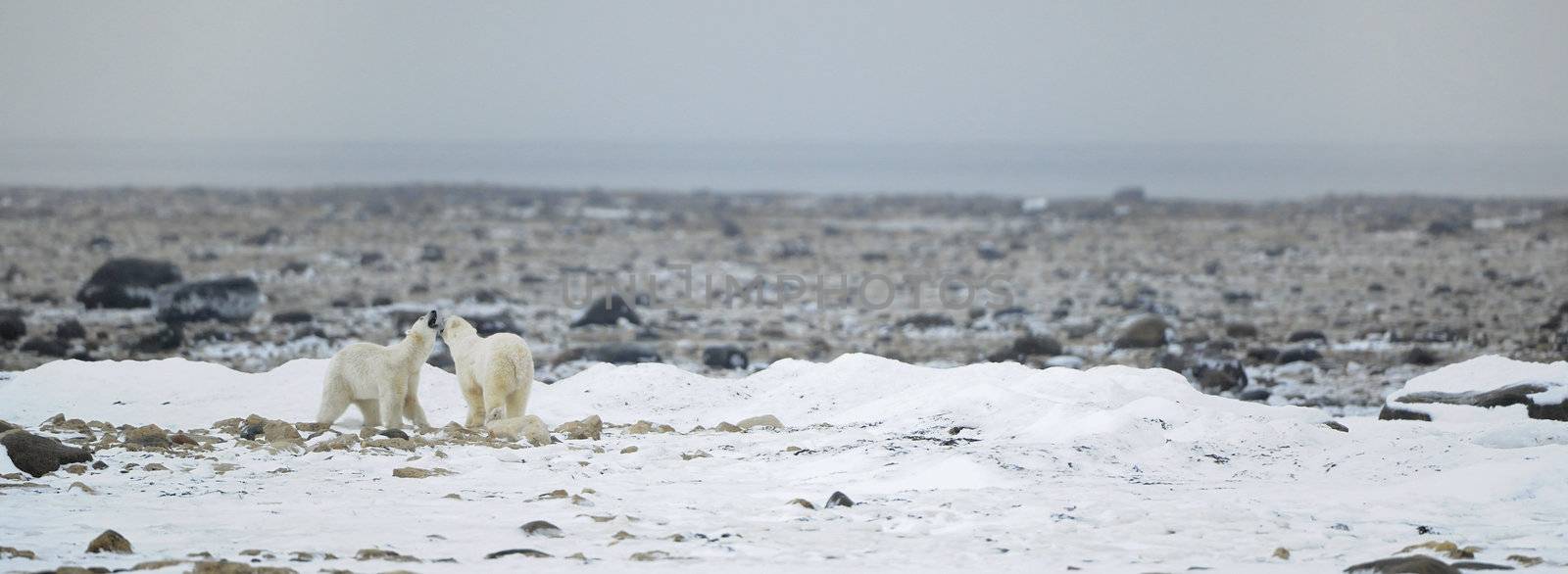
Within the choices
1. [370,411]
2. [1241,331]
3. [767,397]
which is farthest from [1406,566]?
[1241,331]

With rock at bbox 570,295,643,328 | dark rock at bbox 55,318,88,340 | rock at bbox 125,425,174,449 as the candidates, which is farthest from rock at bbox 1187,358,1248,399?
dark rock at bbox 55,318,88,340

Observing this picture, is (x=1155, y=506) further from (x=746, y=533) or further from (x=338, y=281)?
(x=338, y=281)

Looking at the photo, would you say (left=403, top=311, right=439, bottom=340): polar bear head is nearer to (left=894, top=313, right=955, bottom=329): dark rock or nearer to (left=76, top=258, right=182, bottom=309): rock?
(left=894, top=313, right=955, bottom=329): dark rock

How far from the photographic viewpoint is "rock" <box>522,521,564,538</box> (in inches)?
312

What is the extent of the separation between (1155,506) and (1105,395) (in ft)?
12.4

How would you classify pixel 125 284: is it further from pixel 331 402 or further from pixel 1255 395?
pixel 1255 395

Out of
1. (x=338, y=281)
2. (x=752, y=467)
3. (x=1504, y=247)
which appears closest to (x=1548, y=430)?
(x=752, y=467)

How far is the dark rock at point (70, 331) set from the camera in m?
22.5

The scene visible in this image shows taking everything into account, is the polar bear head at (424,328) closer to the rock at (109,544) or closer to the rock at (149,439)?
the rock at (149,439)

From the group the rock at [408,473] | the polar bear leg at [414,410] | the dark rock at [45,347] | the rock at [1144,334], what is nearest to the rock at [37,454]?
the rock at [408,473]

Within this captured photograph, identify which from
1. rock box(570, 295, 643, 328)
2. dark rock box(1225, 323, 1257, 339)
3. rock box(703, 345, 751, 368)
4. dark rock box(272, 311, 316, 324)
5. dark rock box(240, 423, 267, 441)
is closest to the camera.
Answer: dark rock box(240, 423, 267, 441)

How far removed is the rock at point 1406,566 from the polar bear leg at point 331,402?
837 cm

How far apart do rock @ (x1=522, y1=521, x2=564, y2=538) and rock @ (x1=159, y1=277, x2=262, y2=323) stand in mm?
19616

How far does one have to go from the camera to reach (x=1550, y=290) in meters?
32.3
